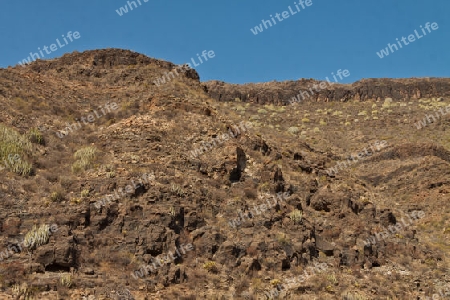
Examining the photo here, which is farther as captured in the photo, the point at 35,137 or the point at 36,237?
the point at 35,137

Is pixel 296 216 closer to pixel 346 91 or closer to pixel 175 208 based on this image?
pixel 175 208

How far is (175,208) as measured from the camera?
619 inches

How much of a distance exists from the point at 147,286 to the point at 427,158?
26.2 m

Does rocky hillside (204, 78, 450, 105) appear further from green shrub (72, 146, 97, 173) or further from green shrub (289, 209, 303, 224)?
green shrub (289, 209, 303, 224)

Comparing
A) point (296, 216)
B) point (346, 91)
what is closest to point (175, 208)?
point (296, 216)

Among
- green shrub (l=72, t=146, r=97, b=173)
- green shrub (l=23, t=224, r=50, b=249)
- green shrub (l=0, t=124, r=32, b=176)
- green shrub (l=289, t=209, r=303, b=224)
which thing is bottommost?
green shrub (l=289, t=209, r=303, b=224)

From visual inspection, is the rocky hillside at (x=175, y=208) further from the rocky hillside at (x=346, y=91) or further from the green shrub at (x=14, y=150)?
the rocky hillside at (x=346, y=91)

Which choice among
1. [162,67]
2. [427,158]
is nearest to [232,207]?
[162,67]

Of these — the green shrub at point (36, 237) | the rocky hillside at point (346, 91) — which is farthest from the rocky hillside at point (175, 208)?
the rocky hillside at point (346, 91)

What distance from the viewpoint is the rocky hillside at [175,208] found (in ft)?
43.5

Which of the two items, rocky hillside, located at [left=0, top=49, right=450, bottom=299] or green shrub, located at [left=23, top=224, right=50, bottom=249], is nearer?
green shrub, located at [left=23, top=224, right=50, bottom=249]

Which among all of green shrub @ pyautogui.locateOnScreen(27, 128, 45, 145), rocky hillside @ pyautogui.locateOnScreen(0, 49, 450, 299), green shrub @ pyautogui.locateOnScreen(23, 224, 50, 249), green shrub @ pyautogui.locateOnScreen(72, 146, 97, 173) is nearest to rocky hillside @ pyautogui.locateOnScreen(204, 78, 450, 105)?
rocky hillside @ pyautogui.locateOnScreen(0, 49, 450, 299)

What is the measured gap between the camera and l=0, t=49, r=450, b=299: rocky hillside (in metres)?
13.3

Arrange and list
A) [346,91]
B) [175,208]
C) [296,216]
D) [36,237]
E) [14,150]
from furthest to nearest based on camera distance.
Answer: [346,91], [296,216], [14,150], [175,208], [36,237]
